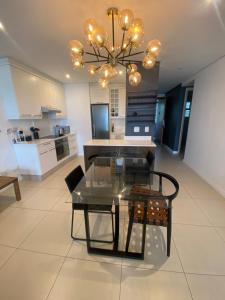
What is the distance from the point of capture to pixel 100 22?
1.73 metres

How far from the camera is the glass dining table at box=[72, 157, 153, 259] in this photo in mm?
1455

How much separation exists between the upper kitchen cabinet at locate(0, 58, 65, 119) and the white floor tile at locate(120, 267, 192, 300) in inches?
131

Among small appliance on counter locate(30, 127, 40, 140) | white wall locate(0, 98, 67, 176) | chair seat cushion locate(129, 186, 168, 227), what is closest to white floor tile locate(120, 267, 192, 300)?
chair seat cushion locate(129, 186, 168, 227)

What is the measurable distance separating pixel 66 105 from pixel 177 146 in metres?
4.34

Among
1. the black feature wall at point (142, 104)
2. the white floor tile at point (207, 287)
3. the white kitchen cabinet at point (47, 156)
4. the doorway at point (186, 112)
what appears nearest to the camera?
the white floor tile at point (207, 287)

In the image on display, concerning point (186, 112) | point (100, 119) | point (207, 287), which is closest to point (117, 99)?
point (100, 119)

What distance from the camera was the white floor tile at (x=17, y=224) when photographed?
1.74 meters

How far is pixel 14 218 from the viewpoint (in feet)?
6.86

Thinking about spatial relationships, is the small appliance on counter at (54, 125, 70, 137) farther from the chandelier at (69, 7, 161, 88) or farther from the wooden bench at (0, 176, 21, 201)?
the chandelier at (69, 7, 161, 88)

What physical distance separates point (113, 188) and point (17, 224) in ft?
4.94

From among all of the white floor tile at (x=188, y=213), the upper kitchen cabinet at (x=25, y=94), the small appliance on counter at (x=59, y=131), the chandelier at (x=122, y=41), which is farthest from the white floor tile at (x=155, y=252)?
the small appliance on counter at (x=59, y=131)

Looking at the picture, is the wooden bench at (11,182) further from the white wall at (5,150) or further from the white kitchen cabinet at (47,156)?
the white kitchen cabinet at (47,156)

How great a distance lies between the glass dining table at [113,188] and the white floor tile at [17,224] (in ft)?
2.95

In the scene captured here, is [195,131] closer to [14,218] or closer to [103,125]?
[103,125]
